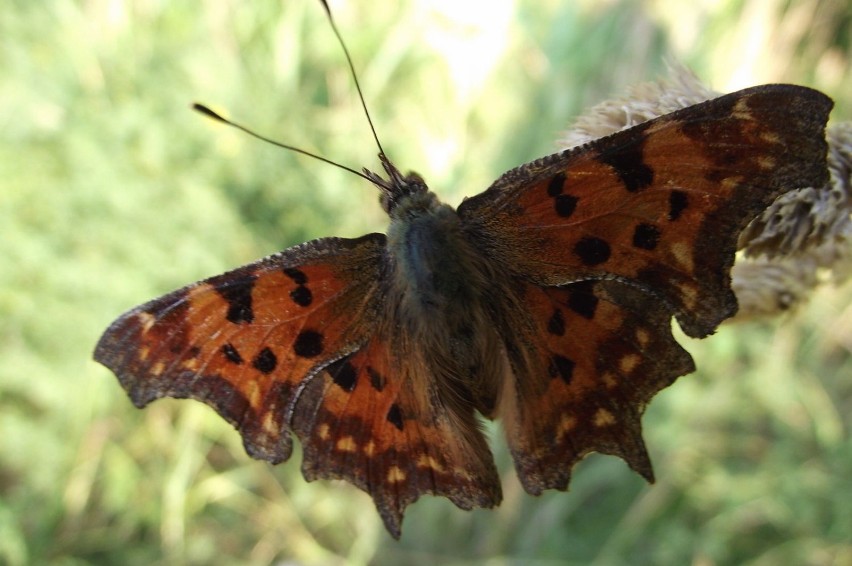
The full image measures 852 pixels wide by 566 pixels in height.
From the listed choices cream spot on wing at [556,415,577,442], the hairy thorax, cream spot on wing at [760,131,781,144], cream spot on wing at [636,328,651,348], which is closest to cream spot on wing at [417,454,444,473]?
the hairy thorax

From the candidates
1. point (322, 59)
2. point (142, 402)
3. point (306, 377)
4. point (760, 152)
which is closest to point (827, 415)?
point (760, 152)

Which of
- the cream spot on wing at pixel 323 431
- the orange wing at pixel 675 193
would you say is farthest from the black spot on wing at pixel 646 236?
the cream spot on wing at pixel 323 431

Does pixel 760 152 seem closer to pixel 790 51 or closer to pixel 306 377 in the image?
pixel 306 377

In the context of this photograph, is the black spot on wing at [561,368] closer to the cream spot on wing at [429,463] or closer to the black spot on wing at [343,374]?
the cream spot on wing at [429,463]

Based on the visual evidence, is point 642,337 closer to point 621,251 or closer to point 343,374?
point 621,251

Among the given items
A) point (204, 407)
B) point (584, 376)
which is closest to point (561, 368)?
point (584, 376)

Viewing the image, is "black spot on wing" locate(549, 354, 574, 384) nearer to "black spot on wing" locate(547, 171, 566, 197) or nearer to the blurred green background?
"black spot on wing" locate(547, 171, 566, 197)
